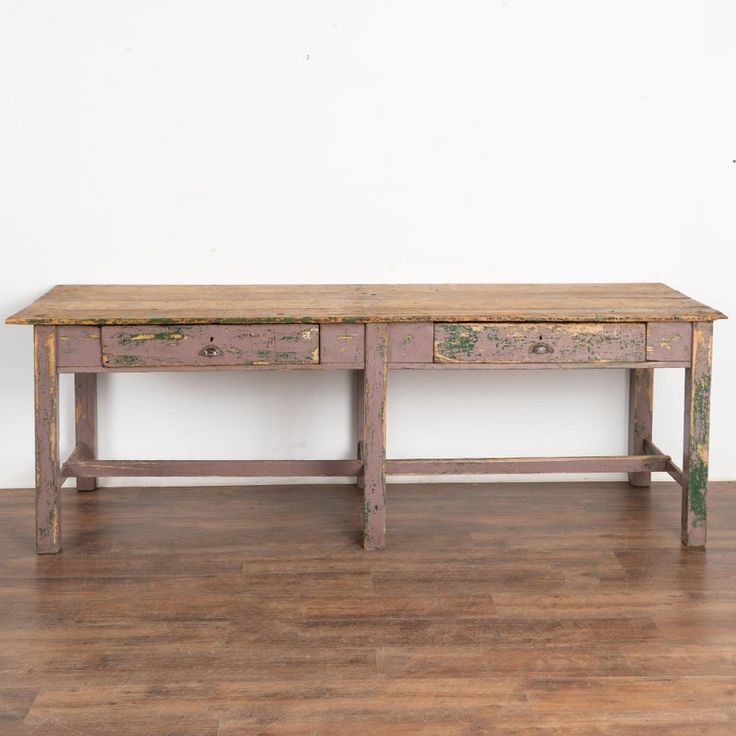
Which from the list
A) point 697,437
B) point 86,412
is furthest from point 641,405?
point 86,412

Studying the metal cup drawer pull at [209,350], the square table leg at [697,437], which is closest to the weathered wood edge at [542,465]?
the square table leg at [697,437]

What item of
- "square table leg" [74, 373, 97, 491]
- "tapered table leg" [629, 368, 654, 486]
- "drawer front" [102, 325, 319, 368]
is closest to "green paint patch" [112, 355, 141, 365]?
"drawer front" [102, 325, 319, 368]

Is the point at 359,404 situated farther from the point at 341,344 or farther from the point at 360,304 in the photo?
the point at 341,344

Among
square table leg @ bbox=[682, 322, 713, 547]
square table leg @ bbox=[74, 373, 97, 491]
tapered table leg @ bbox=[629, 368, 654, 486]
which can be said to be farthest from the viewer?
tapered table leg @ bbox=[629, 368, 654, 486]

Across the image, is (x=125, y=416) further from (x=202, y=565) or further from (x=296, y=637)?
(x=296, y=637)

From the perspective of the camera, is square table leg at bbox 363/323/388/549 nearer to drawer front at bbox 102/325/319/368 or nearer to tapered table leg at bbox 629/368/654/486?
drawer front at bbox 102/325/319/368

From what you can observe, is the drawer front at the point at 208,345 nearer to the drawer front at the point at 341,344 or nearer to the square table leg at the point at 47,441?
the drawer front at the point at 341,344

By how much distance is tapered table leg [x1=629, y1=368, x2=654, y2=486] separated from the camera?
4.61 metres

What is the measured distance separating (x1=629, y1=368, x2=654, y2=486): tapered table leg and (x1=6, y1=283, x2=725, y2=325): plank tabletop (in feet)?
1.17

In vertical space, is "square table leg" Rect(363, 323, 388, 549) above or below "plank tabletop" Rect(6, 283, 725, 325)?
below
